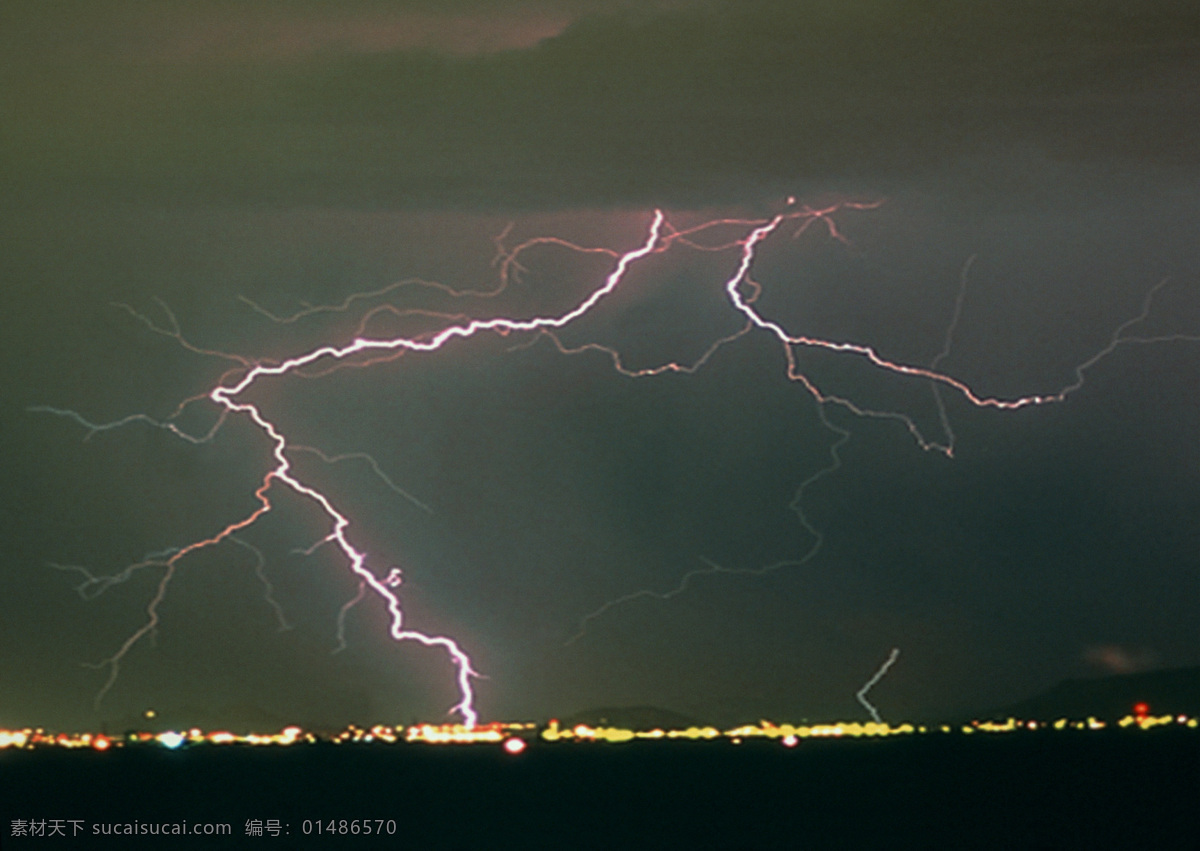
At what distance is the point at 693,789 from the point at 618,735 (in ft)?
1.60

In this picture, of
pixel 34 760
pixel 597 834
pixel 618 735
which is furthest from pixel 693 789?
pixel 34 760

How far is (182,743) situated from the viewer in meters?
9.22

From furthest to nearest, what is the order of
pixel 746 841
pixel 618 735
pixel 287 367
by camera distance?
pixel 618 735, pixel 287 367, pixel 746 841

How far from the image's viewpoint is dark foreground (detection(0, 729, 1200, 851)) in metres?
8.05

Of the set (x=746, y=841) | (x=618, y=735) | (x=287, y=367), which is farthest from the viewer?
(x=618, y=735)

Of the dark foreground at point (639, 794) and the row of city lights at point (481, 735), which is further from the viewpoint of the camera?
the row of city lights at point (481, 735)

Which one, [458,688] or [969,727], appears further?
[969,727]

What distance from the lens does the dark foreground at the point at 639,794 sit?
805 centimetres

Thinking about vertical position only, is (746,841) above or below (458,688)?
below

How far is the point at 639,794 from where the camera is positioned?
9242 mm

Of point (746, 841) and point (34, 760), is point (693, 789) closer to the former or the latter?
point (746, 841)

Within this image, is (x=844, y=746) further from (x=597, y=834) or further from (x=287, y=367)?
(x=287, y=367)

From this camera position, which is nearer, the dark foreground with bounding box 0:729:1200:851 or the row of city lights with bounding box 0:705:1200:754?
the dark foreground with bounding box 0:729:1200:851

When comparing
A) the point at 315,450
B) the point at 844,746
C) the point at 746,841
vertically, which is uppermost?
the point at 315,450
